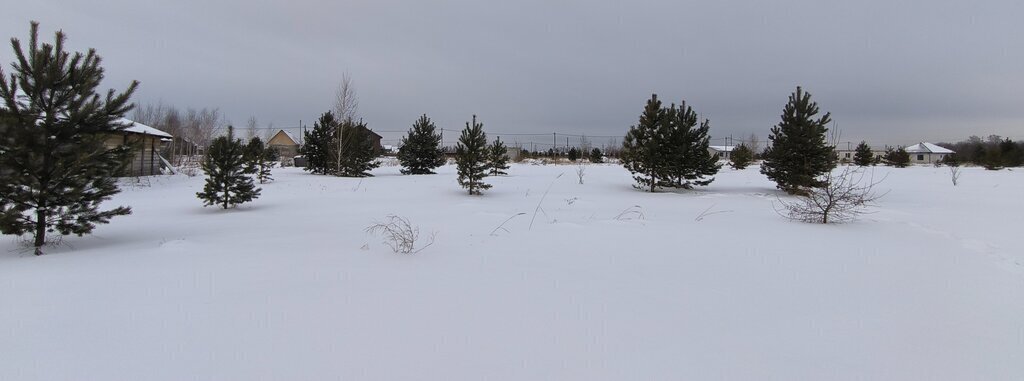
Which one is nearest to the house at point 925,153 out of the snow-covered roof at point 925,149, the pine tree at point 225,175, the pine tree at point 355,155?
the snow-covered roof at point 925,149

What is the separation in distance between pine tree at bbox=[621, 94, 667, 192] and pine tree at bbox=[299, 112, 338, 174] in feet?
52.6

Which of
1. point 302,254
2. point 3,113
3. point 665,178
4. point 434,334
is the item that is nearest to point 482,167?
point 665,178

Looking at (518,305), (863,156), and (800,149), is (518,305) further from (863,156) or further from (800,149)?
(863,156)

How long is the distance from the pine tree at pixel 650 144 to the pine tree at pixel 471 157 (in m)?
5.61

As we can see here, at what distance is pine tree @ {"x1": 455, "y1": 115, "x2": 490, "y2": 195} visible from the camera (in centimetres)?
1361

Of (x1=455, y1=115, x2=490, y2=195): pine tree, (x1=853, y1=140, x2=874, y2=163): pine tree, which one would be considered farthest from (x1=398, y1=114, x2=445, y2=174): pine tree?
(x1=853, y1=140, x2=874, y2=163): pine tree

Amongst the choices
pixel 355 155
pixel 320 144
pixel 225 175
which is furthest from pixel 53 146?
pixel 320 144

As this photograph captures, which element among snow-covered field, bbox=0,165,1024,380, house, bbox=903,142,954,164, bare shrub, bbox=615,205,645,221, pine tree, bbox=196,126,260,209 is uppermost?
house, bbox=903,142,954,164

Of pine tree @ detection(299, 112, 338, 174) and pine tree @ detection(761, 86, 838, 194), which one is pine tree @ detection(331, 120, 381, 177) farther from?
pine tree @ detection(761, 86, 838, 194)

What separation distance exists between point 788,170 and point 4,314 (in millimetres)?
17482

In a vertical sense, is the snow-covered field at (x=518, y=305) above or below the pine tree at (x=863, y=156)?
below

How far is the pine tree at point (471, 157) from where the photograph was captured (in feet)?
44.7

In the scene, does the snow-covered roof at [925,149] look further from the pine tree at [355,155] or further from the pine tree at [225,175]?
the pine tree at [225,175]

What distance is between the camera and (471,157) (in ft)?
44.8
